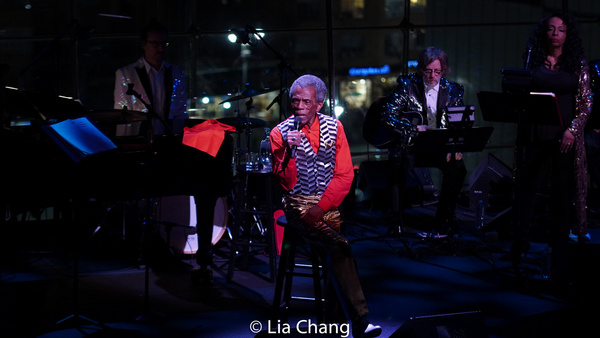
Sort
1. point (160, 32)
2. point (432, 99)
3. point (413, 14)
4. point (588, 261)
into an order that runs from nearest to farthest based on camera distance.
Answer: point (588, 261) → point (160, 32) → point (432, 99) → point (413, 14)

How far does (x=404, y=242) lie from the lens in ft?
21.1

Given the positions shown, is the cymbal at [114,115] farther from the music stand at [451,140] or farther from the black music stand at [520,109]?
the black music stand at [520,109]

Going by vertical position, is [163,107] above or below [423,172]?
above

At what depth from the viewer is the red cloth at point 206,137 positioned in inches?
195

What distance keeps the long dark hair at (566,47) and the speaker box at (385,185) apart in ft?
9.20

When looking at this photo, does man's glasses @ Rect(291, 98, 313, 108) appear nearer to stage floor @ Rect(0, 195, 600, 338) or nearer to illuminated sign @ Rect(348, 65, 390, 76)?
stage floor @ Rect(0, 195, 600, 338)

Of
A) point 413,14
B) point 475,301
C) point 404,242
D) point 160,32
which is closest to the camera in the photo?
point 475,301

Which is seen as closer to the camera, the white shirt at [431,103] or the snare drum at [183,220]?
the snare drum at [183,220]

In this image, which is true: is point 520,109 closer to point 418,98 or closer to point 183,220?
point 418,98

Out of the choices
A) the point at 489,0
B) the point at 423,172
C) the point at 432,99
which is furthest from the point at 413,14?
the point at 432,99

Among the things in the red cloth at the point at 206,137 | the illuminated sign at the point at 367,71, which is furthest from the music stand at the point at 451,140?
the illuminated sign at the point at 367,71

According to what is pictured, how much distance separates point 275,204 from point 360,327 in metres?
2.24

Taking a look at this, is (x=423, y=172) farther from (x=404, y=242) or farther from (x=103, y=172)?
(x=103, y=172)

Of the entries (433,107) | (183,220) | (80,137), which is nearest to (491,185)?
(433,107)
